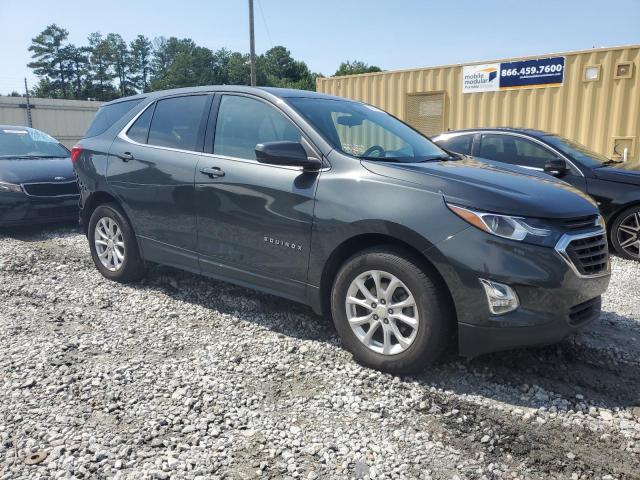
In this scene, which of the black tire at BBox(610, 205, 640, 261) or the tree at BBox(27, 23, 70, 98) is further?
the tree at BBox(27, 23, 70, 98)

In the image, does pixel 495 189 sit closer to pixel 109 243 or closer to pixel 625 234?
pixel 109 243

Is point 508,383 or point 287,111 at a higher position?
point 287,111

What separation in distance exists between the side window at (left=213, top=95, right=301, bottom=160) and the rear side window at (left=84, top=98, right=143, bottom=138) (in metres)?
1.32

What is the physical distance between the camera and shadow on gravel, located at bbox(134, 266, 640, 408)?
10.3 ft

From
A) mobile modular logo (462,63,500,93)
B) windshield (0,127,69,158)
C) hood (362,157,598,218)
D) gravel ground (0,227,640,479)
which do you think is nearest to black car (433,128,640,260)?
gravel ground (0,227,640,479)

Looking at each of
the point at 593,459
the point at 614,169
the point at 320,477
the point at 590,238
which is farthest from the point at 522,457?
the point at 614,169

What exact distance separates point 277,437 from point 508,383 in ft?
4.92

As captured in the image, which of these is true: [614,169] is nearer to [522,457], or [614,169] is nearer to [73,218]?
[522,457]

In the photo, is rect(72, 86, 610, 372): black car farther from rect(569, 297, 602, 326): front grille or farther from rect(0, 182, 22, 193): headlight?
rect(0, 182, 22, 193): headlight

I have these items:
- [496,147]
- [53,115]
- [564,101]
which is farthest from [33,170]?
[53,115]

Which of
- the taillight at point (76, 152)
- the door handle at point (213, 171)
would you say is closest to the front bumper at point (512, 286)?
the door handle at point (213, 171)

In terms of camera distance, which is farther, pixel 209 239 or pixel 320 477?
pixel 209 239

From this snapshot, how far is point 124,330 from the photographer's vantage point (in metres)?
4.04

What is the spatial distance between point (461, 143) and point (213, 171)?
4.39m
